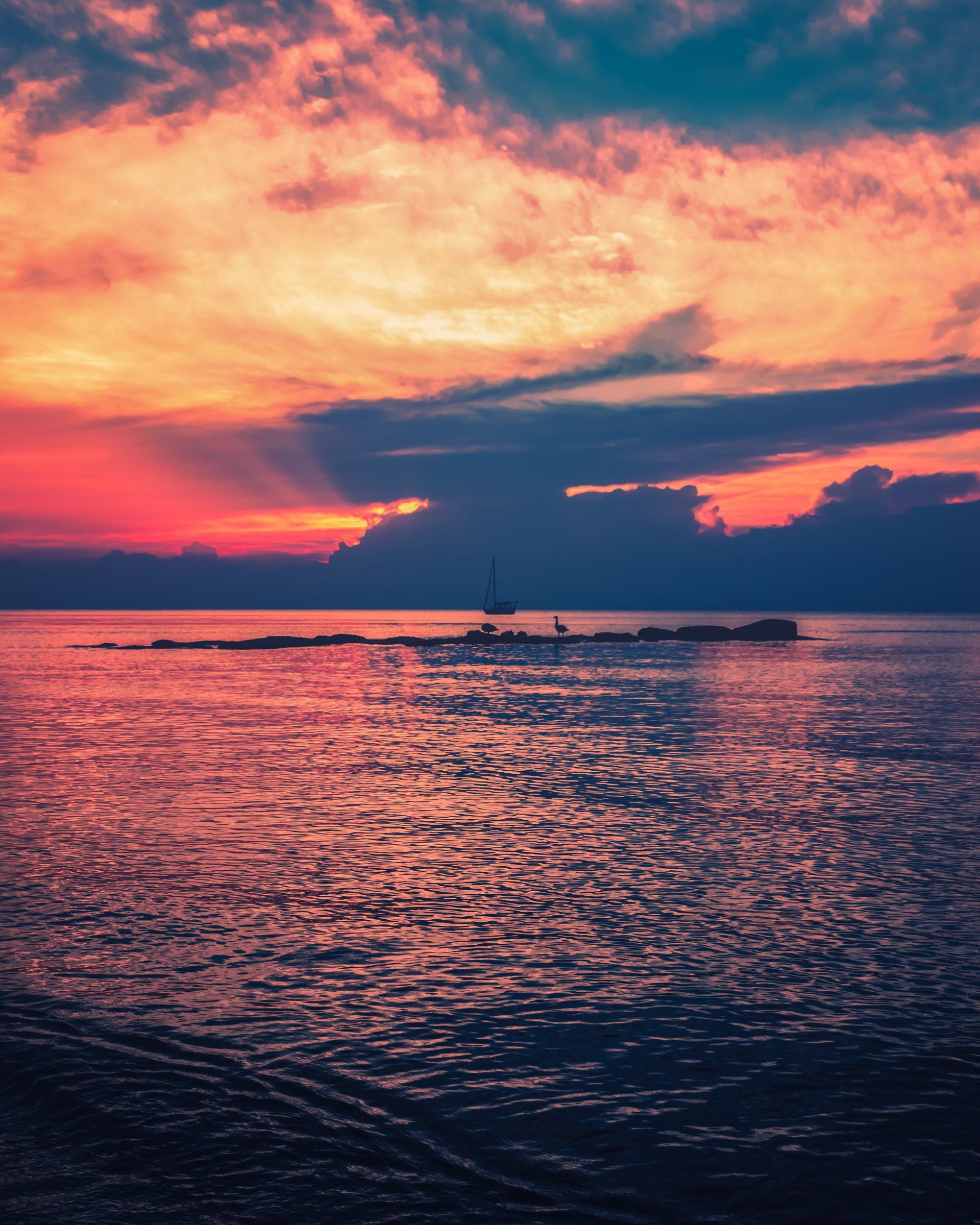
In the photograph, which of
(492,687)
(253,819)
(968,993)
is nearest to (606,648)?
(492,687)

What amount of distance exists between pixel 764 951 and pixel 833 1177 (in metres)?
5.92

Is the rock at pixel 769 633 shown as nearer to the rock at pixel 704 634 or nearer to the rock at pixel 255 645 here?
the rock at pixel 704 634

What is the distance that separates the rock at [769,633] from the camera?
17925cm

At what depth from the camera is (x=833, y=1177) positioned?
8.38 metres

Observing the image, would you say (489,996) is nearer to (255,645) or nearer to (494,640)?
(255,645)

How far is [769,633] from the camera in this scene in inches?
7062

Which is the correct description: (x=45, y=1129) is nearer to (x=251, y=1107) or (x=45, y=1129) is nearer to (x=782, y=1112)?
(x=251, y=1107)

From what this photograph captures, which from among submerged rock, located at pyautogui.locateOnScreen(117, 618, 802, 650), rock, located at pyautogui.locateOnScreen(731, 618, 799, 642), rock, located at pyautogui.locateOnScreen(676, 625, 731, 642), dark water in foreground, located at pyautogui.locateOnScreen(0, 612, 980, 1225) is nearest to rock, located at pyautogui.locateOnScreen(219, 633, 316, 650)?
submerged rock, located at pyautogui.locateOnScreen(117, 618, 802, 650)

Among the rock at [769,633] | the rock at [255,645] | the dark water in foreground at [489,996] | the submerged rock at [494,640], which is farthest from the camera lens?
the rock at [769,633]

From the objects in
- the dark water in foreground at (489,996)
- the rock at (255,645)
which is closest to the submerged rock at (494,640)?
the rock at (255,645)

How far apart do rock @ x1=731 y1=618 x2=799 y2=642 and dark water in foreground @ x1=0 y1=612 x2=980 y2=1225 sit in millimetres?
151799

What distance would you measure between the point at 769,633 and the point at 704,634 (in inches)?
538

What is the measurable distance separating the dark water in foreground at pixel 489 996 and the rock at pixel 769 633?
15180 centimetres

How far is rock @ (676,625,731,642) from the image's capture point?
174 metres
